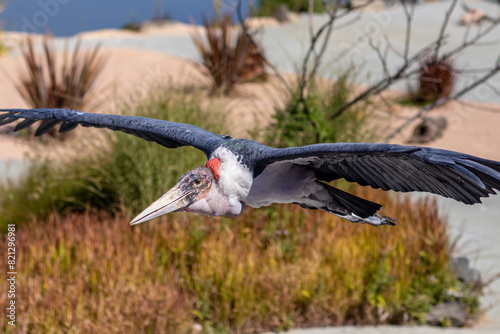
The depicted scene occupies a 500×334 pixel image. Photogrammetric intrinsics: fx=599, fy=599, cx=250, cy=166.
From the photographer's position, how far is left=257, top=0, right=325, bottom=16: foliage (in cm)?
2450

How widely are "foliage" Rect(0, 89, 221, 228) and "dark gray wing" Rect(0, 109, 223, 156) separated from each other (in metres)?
2.54

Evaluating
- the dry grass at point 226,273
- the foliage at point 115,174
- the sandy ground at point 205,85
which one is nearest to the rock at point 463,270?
the dry grass at point 226,273

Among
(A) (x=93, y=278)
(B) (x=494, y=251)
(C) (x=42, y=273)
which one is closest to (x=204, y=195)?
(A) (x=93, y=278)

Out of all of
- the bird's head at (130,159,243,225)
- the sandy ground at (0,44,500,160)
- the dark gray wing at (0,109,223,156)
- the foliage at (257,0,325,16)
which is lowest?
the bird's head at (130,159,243,225)

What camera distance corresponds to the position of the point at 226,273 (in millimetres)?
4285

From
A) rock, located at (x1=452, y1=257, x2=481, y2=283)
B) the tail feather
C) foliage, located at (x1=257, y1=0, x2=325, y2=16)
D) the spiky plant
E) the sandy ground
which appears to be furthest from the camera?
foliage, located at (x1=257, y1=0, x2=325, y2=16)

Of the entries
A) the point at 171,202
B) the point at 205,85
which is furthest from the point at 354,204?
the point at 205,85

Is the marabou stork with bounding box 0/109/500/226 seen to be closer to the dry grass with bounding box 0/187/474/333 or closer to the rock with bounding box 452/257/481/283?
the dry grass with bounding box 0/187/474/333

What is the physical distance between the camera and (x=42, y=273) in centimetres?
430

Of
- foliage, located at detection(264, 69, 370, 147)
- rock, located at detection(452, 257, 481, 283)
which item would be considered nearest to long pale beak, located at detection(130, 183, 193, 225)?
foliage, located at detection(264, 69, 370, 147)

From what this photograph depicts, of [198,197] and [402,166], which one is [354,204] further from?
[198,197]

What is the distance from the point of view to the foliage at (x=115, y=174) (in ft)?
17.0

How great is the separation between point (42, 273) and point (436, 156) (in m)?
3.56

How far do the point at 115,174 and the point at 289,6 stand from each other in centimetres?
2127
